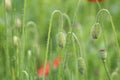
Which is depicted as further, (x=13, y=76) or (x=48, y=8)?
(x=48, y=8)

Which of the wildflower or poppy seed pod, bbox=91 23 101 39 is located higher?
the wildflower

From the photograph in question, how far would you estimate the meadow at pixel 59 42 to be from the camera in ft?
4.94

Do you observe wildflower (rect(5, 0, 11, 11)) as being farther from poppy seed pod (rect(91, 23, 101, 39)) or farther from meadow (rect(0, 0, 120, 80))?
poppy seed pod (rect(91, 23, 101, 39))

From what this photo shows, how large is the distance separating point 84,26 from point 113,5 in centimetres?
46

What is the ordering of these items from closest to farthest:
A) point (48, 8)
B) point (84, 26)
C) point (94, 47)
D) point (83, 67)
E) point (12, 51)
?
1. point (83, 67)
2. point (12, 51)
3. point (94, 47)
4. point (84, 26)
5. point (48, 8)

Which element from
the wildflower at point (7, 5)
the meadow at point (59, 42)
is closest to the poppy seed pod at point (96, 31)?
the meadow at point (59, 42)

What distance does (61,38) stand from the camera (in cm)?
151

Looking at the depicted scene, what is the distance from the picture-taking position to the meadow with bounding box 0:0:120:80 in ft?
4.94

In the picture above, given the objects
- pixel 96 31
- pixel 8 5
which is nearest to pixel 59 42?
pixel 96 31

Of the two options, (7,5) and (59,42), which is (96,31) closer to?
(59,42)

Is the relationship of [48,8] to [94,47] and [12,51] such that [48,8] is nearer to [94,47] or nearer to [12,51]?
[94,47]

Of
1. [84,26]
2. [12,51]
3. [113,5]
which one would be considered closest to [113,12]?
[113,5]

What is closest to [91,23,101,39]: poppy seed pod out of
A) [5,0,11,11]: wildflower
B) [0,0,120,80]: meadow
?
[0,0,120,80]: meadow

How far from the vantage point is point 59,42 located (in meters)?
1.51
